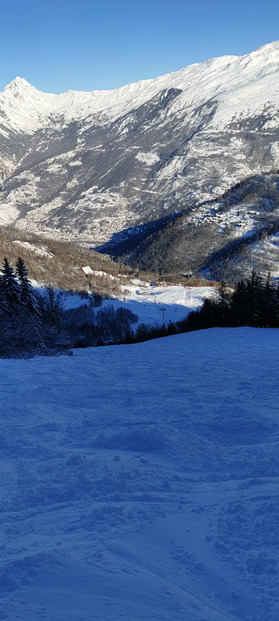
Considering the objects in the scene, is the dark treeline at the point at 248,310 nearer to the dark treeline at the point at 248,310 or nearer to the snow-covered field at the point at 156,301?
the dark treeline at the point at 248,310

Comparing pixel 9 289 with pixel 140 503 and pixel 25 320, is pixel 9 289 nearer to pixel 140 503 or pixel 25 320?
pixel 25 320

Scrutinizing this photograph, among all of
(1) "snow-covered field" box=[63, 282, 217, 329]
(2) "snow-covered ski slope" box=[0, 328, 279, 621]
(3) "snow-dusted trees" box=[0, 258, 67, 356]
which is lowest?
(2) "snow-covered ski slope" box=[0, 328, 279, 621]

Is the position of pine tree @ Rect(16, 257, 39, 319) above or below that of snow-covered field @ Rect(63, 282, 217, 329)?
below

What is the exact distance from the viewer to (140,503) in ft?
21.3

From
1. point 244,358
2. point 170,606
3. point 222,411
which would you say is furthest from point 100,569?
point 244,358

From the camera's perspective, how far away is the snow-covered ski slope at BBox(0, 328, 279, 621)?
4332 millimetres

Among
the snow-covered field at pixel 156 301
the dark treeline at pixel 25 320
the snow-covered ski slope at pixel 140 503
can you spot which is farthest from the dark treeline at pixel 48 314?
the snow-covered field at pixel 156 301

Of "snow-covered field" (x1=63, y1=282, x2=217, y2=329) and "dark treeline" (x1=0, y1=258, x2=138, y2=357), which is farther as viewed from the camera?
"snow-covered field" (x1=63, y1=282, x2=217, y2=329)

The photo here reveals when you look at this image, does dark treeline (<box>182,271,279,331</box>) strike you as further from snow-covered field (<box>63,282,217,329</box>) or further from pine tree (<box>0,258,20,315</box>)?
snow-covered field (<box>63,282,217,329</box>)

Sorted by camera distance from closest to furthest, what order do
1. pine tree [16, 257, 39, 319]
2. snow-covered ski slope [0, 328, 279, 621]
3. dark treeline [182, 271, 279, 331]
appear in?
1. snow-covered ski slope [0, 328, 279, 621]
2. dark treeline [182, 271, 279, 331]
3. pine tree [16, 257, 39, 319]

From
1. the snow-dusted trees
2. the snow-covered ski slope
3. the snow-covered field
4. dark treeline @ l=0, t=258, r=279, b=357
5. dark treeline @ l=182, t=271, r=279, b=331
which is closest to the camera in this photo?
the snow-covered ski slope

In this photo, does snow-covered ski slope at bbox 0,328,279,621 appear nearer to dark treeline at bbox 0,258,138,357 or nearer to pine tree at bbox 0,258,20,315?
dark treeline at bbox 0,258,138,357

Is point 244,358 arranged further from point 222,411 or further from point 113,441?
point 113,441

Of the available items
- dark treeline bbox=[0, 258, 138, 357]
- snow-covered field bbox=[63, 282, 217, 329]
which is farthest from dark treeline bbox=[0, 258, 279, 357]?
snow-covered field bbox=[63, 282, 217, 329]
